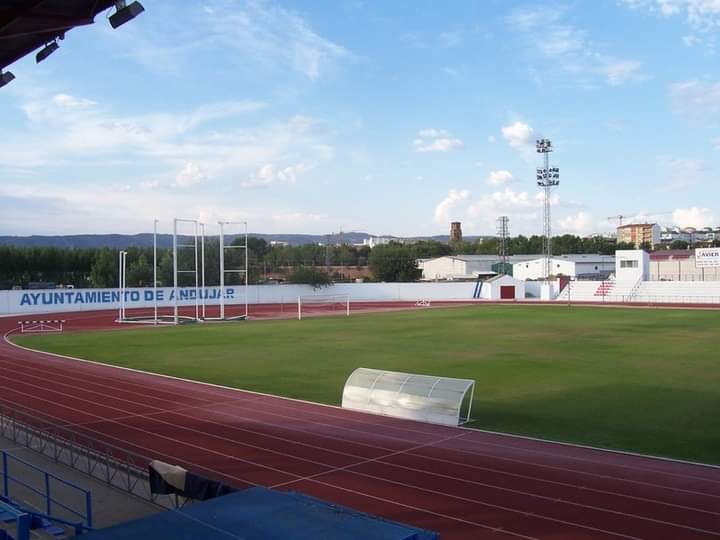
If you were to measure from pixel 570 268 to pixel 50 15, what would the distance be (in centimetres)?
9505

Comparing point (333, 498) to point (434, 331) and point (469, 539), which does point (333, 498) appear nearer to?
point (469, 539)

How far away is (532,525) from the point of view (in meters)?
9.67

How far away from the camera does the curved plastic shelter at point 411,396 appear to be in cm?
1644

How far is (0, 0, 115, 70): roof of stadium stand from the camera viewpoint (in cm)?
889

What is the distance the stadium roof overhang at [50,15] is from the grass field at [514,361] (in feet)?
39.3

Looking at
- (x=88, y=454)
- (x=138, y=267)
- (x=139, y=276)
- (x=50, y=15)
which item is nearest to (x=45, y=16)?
(x=50, y=15)

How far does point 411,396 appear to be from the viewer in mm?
17266

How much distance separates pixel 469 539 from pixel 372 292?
65347mm

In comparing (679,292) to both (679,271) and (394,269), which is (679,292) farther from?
(394,269)

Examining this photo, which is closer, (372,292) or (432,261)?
(372,292)

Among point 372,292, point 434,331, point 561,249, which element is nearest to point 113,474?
point 434,331

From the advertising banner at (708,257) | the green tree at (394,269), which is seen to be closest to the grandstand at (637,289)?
the advertising banner at (708,257)

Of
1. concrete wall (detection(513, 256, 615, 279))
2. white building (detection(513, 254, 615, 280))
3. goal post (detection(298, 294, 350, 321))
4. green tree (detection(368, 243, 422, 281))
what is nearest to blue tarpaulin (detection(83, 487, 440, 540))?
goal post (detection(298, 294, 350, 321))

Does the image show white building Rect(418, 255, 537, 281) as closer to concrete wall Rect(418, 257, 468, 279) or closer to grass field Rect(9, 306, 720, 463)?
concrete wall Rect(418, 257, 468, 279)
